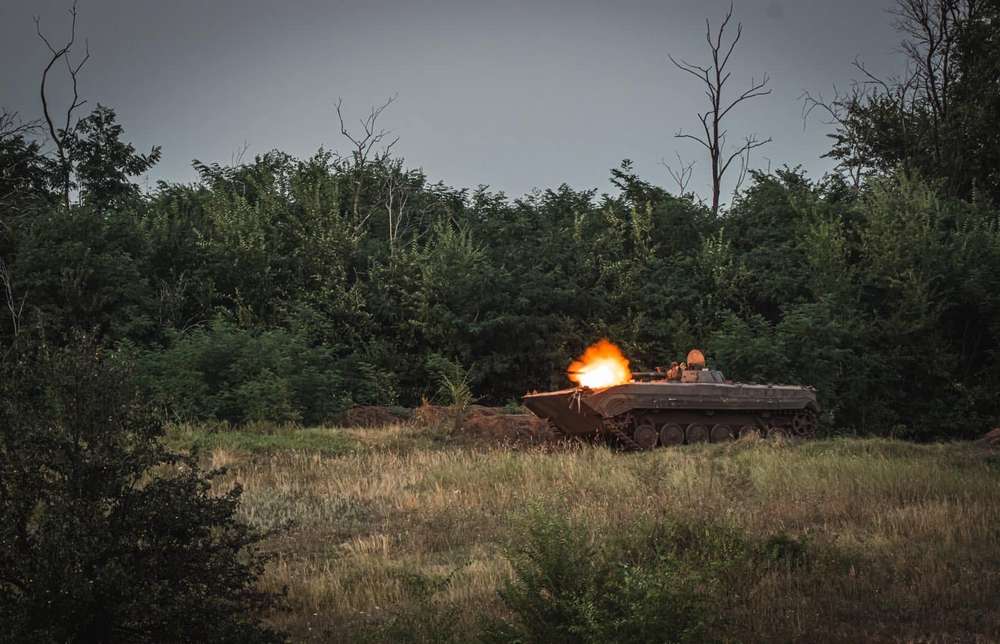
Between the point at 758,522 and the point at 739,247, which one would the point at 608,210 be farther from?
the point at 758,522

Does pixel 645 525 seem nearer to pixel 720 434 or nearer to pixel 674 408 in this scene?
pixel 674 408

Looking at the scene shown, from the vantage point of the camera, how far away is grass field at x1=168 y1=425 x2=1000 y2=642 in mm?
8109

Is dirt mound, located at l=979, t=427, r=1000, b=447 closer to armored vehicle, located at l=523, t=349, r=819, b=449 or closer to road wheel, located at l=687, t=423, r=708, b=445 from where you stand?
Result: armored vehicle, located at l=523, t=349, r=819, b=449

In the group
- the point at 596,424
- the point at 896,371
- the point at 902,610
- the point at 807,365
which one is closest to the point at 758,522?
the point at 902,610

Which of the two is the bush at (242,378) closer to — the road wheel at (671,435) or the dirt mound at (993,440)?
the road wheel at (671,435)

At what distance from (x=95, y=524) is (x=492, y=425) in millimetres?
17284

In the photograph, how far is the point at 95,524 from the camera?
21.7ft

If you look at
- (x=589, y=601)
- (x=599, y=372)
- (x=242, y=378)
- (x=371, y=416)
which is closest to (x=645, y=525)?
(x=589, y=601)

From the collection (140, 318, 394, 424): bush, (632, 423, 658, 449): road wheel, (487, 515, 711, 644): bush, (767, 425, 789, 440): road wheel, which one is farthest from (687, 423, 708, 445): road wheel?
(487, 515, 711, 644): bush

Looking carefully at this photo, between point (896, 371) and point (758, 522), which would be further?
point (896, 371)

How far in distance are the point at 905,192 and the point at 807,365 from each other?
9.54m

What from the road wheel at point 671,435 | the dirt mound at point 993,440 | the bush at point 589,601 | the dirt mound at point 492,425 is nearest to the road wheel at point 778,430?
the road wheel at point 671,435

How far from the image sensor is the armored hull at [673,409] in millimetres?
20781

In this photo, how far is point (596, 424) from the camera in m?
21.2
